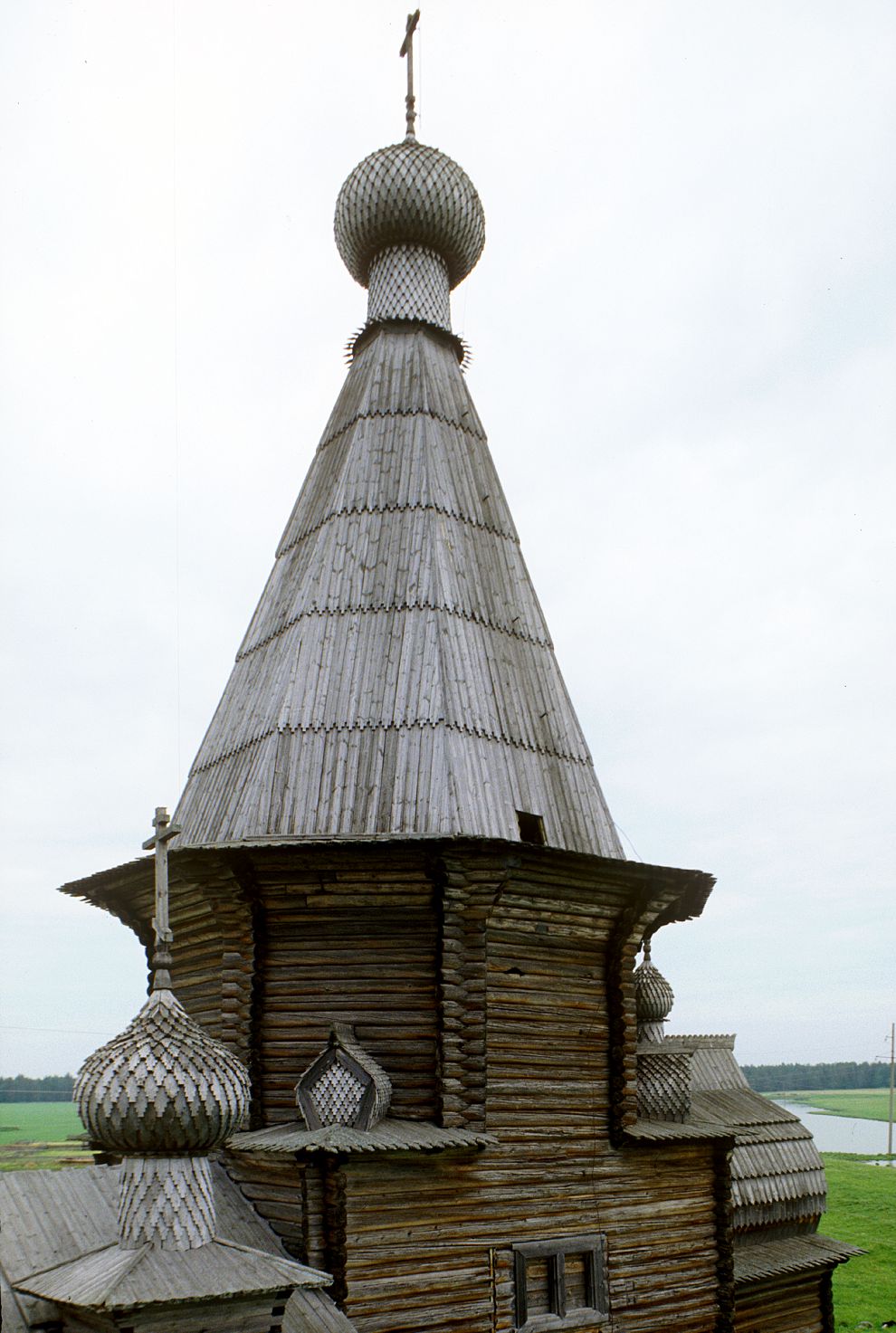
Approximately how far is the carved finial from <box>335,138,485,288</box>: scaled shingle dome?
24.3 feet

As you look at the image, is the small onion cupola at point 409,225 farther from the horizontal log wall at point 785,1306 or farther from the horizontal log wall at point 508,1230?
the horizontal log wall at point 785,1306

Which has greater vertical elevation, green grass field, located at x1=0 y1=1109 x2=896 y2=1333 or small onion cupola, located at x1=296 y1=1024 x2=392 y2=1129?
small onion cupola, located at x1=296 y1=1024 x2=392 y2=1129

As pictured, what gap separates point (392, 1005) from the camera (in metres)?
8.48

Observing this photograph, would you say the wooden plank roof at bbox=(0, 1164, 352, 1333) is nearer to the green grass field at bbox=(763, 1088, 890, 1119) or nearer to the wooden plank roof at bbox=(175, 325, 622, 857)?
the wooden plank roof at bbox=(175, 325, 622, 857)

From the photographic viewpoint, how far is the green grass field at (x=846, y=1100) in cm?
6956

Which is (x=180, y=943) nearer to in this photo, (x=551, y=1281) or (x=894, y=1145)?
(x=551, y=1281)

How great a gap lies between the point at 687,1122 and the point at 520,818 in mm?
3296

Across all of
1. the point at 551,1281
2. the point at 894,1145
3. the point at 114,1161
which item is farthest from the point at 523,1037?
the point at 894,1145

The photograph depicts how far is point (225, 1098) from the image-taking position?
263 inches

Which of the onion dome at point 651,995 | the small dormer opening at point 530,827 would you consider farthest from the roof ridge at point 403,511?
the onion dome at point 651,995

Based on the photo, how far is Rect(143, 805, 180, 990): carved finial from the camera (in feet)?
23.0

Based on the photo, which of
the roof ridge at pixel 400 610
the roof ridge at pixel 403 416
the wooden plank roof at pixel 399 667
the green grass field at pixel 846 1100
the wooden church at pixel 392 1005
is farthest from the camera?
the green grass field at pixel 846 1100

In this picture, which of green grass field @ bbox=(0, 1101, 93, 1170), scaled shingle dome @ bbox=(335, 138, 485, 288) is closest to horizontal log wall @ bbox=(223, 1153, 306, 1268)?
green grass field @ bbox=(0, 1101, 93, 1170)

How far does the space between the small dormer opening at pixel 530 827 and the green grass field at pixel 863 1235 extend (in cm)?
1101
